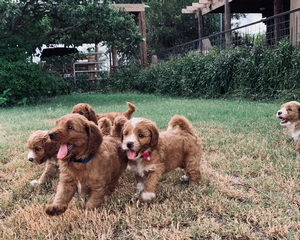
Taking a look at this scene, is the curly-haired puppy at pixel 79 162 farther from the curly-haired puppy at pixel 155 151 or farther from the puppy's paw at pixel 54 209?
the curly-haired puppy at pixel 155 151


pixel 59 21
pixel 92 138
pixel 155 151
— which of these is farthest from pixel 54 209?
pixel 59 21

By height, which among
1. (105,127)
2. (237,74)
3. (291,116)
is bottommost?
(291,116)

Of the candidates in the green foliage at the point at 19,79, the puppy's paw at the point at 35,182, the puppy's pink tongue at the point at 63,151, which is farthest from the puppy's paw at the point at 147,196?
the green foliage at the point at 19,79

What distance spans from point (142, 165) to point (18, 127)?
5060mm

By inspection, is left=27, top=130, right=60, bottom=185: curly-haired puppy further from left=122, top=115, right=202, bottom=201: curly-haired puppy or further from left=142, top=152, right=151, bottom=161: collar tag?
left=142, top=152, right=151, bottom=161: collar tag

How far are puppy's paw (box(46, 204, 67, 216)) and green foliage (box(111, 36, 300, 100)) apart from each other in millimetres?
8401

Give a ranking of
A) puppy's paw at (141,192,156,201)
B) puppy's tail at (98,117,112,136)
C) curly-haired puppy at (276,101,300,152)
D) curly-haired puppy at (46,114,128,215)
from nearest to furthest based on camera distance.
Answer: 1. curly-haired puppy at (46,114,128,215)
2. puppy's paw at (141,192,156,201)
3. puppy's tail at (98,117,112,136)
4. curly-haired puppy at (276,101,300,152)

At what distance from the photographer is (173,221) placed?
2785 mm

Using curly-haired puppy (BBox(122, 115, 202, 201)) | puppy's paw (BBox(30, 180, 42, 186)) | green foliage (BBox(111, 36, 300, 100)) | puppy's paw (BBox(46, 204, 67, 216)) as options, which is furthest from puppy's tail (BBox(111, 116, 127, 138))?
green foliage (BBox(111, 36, 300, 100))

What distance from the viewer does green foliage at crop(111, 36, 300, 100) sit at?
413 inches

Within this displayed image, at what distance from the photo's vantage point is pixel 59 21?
14.3m

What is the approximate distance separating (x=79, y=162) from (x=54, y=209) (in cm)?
46

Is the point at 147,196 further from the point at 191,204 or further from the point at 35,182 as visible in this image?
the point at 35,182

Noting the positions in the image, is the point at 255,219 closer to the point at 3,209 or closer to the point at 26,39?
the point at 3,209
